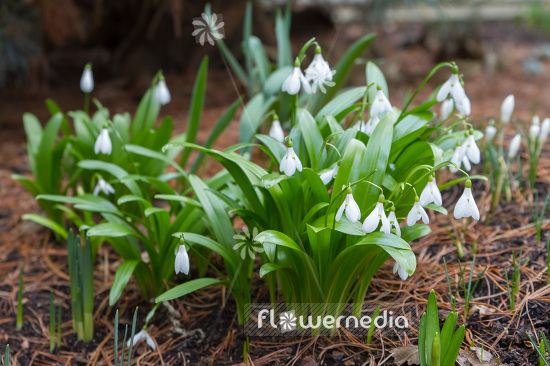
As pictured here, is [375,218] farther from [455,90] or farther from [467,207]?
[455,90]

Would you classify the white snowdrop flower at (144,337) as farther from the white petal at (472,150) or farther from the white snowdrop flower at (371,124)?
the white petal at (472,150)

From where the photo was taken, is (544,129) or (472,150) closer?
(472,150)

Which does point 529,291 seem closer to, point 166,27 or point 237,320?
point 237,320

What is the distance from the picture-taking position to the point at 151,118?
2.88 meters

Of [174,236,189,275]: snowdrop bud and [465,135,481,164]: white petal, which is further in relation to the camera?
[465,135,481,164]: white petal

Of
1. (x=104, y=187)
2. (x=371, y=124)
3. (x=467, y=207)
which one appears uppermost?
(x=371, y=124)

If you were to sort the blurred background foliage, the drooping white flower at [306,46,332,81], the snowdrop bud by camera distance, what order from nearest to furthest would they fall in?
the snowdrop bud
the drooping white flower at [306,46,332,81]
the blurred background foliage

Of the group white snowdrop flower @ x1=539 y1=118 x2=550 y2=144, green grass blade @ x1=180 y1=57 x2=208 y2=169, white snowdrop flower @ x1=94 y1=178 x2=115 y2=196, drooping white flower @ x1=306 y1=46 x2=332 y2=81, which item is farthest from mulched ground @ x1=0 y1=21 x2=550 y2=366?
drooping white flower @ x1=306 y1=46 x2=332 y2=81

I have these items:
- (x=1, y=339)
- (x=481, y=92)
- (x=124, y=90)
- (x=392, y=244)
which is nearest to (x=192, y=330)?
(x=1, y=339)

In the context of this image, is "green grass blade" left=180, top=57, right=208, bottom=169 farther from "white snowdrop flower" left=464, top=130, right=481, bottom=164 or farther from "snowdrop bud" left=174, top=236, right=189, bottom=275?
"white snowdrop flower" left=464, top=130, right=481, bottom=164

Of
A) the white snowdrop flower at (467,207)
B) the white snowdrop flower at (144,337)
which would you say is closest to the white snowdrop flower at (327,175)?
the white snowdrop flower at (467,207)

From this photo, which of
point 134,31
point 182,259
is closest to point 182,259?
point 182,259

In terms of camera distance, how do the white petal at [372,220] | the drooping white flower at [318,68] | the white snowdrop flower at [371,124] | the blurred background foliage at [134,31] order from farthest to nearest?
1. the blurred background foliage at [134,31]
2. the white snowdrop flower at [371,124]
3. the drooping white flower at [318,68]
4. the white petal at [372,220]

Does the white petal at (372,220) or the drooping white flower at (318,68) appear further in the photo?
the drooping white flower at (318,68)
